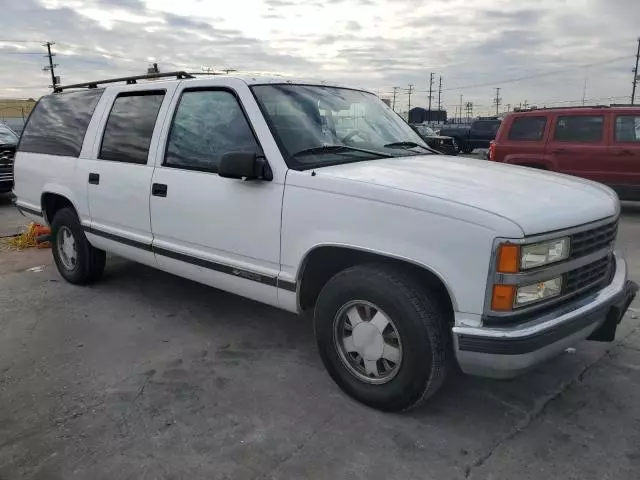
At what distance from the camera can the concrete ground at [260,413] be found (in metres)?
2.69

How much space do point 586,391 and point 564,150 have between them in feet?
24.5

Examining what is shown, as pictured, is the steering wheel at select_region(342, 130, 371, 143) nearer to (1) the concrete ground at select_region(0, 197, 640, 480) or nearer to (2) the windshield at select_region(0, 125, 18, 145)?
(1) the concrete ground at select_region(0, 197, 640, 480)

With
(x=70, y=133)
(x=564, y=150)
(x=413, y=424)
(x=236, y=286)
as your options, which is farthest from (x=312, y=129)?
(x=564, y=150)

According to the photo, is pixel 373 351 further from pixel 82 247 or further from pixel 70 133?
pixel 70 133

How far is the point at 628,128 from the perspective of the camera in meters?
9.53

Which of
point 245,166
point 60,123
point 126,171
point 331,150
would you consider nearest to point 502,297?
point 331,150

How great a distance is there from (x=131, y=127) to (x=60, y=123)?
4.34 ft

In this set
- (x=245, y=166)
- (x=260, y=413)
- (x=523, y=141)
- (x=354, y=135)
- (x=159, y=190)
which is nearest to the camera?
(x=260, y=413)

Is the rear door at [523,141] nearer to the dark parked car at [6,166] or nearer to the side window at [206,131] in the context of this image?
the side window at [206,131]

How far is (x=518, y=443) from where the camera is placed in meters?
2.86

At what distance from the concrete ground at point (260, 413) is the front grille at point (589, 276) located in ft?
2.39

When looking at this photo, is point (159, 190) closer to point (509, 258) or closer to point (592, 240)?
point (509, 258)

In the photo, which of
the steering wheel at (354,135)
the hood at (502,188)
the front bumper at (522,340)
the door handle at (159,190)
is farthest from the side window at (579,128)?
the door handle at (159,190)

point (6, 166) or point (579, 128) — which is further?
point (6, 166)
